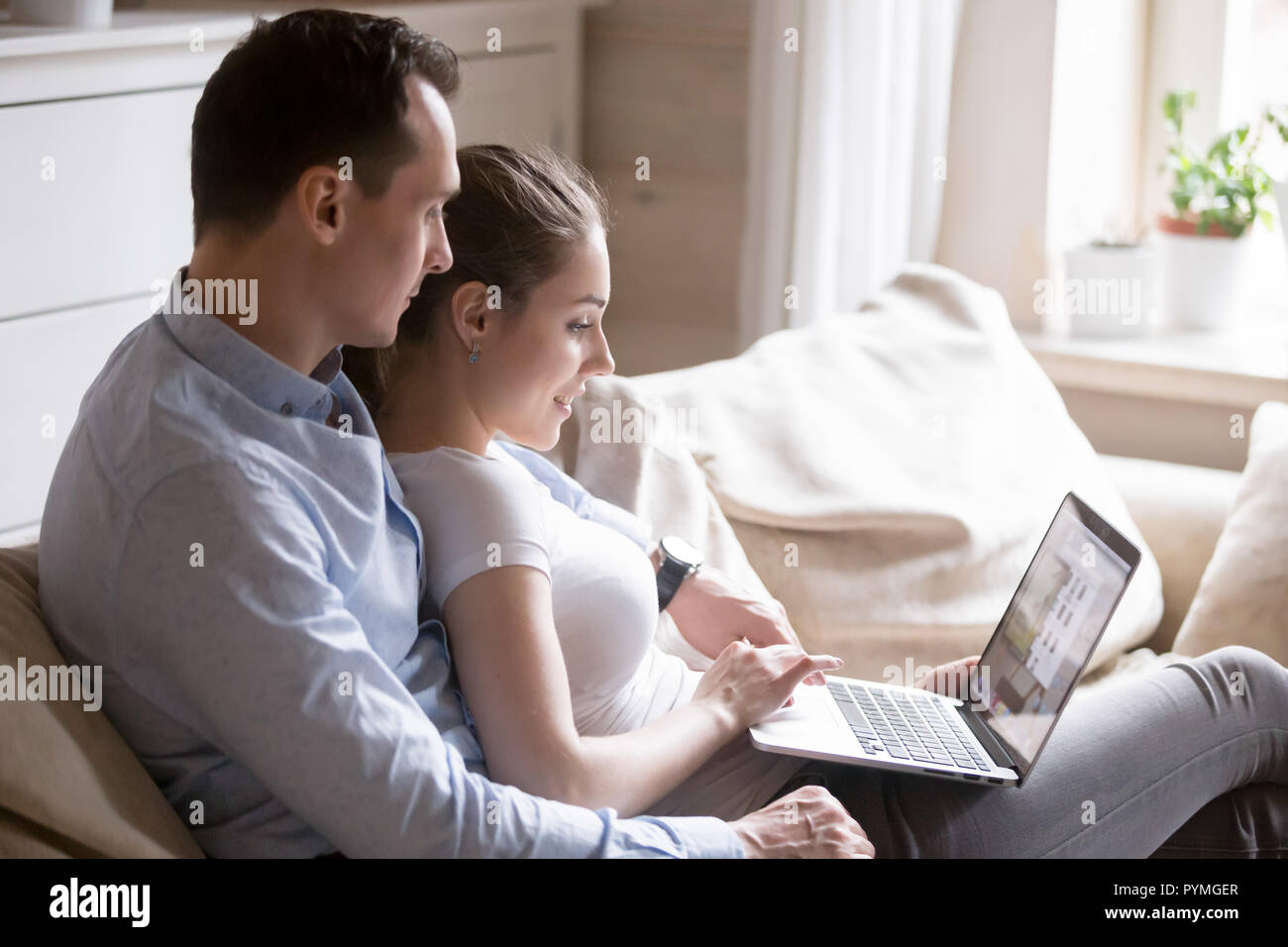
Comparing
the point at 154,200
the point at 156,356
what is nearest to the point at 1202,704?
the point at 156,356

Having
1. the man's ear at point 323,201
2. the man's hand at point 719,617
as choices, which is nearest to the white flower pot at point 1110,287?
the man's hand at point 719,617

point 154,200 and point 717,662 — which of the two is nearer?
point 717,662

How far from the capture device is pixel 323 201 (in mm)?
982

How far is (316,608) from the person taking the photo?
3.05 feet

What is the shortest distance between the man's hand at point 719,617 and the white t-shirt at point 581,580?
184 mm

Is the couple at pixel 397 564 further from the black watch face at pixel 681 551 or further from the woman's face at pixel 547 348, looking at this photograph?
the black watch face at pixel 681 551

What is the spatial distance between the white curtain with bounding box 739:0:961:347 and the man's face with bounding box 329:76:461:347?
4.71ft

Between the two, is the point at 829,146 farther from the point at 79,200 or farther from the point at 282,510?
the point at 282,510

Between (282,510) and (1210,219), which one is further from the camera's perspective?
(1210,219)

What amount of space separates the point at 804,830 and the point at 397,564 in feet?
1.25

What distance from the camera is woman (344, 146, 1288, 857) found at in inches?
44.6

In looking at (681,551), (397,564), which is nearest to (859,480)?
(681,551)
